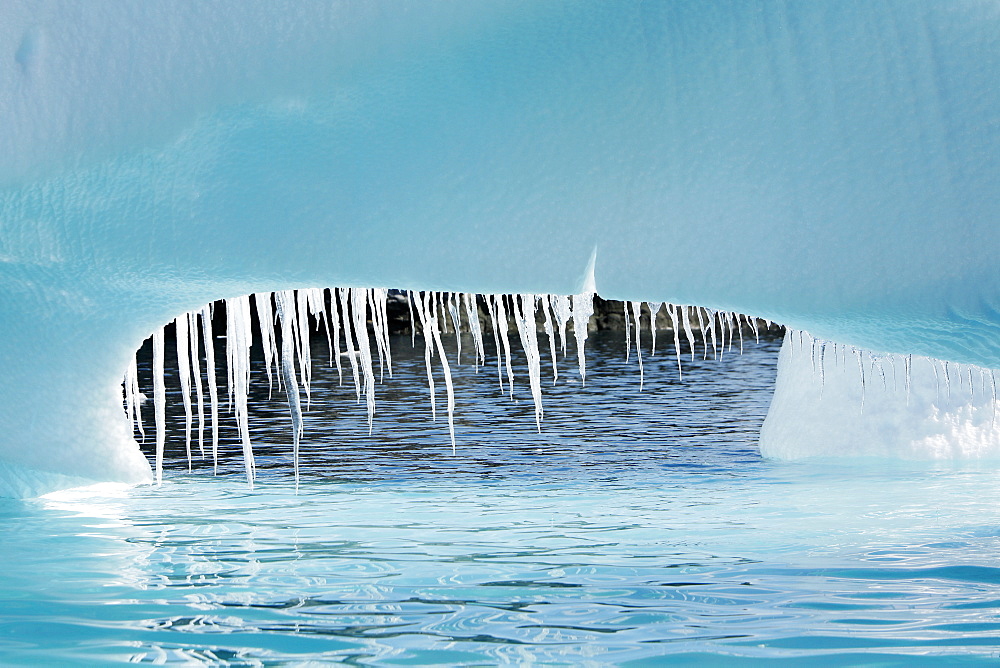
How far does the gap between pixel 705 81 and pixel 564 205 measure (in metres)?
0.62

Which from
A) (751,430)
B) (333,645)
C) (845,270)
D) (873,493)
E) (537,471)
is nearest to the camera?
(333,645)

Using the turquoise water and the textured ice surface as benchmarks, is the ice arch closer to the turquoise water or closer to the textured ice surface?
the turquoise water

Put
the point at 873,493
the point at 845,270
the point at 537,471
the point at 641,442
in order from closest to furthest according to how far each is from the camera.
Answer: the point at 845,270, the point at 873,493, the point at 537,471, the point at 641,442

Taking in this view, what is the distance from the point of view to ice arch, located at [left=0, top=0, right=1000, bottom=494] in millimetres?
4168

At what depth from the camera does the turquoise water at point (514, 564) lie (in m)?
3.94

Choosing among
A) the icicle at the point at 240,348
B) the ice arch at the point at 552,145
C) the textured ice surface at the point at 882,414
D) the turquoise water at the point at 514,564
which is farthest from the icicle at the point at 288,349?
the textured ice surface at the point at 882,414

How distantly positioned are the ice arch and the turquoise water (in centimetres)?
103

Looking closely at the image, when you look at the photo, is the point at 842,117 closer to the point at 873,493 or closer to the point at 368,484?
the point at 873,493

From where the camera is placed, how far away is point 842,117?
4207mm

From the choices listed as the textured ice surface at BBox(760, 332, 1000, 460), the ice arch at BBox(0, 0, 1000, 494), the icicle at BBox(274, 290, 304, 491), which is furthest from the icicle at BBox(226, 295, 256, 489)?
the textured ice surface at BBox(760, 332, 1000, 460)

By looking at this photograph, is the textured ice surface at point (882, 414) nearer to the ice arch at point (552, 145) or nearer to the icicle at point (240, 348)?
the ice arch at point (552, 145)

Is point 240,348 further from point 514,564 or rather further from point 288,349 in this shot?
point 514,564

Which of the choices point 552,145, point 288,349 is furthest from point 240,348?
point 552,145

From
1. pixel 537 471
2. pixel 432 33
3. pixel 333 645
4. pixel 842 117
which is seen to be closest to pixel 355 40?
pixel 432 33
